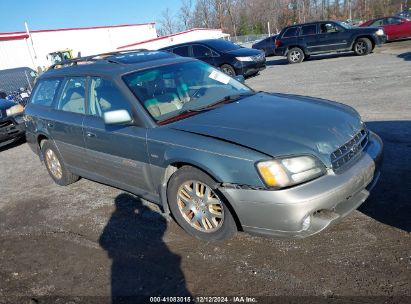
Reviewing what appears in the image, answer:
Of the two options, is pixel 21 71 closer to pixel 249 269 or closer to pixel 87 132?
pixel 87 132

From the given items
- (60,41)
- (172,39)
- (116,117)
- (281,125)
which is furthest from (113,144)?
(60,41)

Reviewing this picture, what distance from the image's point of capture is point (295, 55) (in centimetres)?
1811

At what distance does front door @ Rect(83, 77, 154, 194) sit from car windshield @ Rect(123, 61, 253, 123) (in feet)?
0.72

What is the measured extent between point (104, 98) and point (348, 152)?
2.61 m

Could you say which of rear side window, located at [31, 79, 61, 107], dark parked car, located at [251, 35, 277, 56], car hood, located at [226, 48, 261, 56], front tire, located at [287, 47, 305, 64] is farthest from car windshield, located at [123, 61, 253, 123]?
dark parked car, located at [251, 35, 277, 56]

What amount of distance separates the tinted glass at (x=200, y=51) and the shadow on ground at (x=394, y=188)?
9788mm

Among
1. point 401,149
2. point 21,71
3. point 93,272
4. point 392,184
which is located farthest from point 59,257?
point 21,71

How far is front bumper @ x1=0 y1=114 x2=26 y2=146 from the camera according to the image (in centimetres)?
852

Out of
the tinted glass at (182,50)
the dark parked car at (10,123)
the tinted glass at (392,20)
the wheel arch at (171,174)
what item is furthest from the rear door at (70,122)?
the tinted glass at (392,20)

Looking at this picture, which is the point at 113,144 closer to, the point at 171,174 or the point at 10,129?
the point at 171,174

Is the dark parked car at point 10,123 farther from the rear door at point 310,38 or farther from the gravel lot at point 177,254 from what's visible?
the rear door at point 310,38

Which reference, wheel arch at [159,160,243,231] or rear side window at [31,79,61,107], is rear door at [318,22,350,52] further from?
wheel arch at [159,160,243,231]

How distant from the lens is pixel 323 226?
121 inches

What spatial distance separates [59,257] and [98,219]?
0.75m
